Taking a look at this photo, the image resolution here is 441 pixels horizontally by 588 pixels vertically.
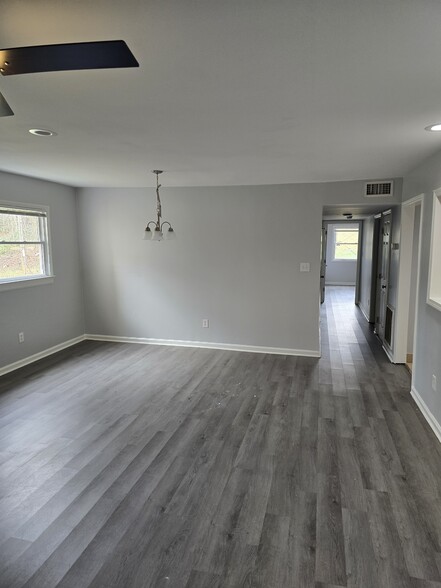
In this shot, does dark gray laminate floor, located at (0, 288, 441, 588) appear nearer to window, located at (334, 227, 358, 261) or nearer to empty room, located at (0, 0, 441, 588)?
A: empty room, located at (0, 0, 441, 588)

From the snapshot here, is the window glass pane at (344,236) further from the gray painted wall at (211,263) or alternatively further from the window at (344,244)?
the gray painted wall at (211,263)

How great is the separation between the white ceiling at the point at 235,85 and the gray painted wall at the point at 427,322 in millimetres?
219

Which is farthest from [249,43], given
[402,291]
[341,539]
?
[402,291]

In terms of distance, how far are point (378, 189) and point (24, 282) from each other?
15.3ft

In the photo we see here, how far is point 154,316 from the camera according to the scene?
5.69m

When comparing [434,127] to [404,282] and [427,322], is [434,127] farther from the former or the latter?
[404,282]

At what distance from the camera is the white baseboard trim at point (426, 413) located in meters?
2.99

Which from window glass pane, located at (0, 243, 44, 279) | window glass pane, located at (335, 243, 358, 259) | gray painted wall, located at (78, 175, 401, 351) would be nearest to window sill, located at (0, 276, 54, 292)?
window glass pane, located at (0, 243, 44, 279)

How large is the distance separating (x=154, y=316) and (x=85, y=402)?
7.15ft

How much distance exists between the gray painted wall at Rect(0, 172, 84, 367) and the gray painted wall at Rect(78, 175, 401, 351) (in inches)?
9.0

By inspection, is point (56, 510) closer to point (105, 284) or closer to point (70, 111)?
point (70, 111)

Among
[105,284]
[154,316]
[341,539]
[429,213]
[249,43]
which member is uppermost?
[249,43]

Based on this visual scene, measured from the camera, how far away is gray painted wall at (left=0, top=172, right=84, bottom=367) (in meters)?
4.45

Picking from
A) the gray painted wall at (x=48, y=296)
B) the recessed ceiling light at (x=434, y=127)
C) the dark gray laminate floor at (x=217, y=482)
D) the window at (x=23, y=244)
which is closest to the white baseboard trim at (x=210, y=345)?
the gray painted wall at (x=48, y=296)
